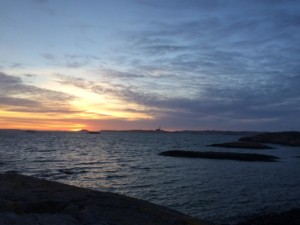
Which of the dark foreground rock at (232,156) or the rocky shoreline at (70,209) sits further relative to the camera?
the dark foreground rock at (232,156)

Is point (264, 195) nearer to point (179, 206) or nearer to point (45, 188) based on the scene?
point (179, 206)

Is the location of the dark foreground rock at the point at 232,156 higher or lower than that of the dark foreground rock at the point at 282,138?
lower

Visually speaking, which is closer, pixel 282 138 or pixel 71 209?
pixel 71 209

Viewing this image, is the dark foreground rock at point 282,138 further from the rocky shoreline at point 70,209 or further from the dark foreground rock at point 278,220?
the rocky shoreline at point 70,209

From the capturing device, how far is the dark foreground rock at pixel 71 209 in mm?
10141

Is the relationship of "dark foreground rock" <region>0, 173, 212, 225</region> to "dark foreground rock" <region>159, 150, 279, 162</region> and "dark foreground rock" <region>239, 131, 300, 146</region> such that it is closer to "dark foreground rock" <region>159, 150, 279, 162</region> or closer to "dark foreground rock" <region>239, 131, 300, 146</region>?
"dark foreground rock" <region>159, 150, 279, 162</region>

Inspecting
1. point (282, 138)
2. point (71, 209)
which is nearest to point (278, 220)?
point (71, 209)

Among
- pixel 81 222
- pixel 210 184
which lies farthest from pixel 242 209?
pixel 81 222

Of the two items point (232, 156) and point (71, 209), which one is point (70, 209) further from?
point (232, 156)

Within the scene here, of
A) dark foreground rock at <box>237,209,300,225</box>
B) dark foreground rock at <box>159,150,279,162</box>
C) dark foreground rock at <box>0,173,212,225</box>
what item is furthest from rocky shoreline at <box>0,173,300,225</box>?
dark foreground rock at <box>159,150,279,162</box>

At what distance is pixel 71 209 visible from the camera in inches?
442

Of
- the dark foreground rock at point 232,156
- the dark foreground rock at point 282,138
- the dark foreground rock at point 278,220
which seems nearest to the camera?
the dark foreground rock at point 278,220

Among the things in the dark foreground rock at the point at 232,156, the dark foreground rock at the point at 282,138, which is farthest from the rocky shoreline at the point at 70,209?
the dark foreground rock at the point at 282,138

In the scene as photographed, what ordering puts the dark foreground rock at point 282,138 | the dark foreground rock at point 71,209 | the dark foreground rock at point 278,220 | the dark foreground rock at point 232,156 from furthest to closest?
the dark foreground rock at point 282,138 < the dark foreground rock at point 232,156 < the dark foreground rock at point 278,220 < the dark foreground rock at point 71,209
